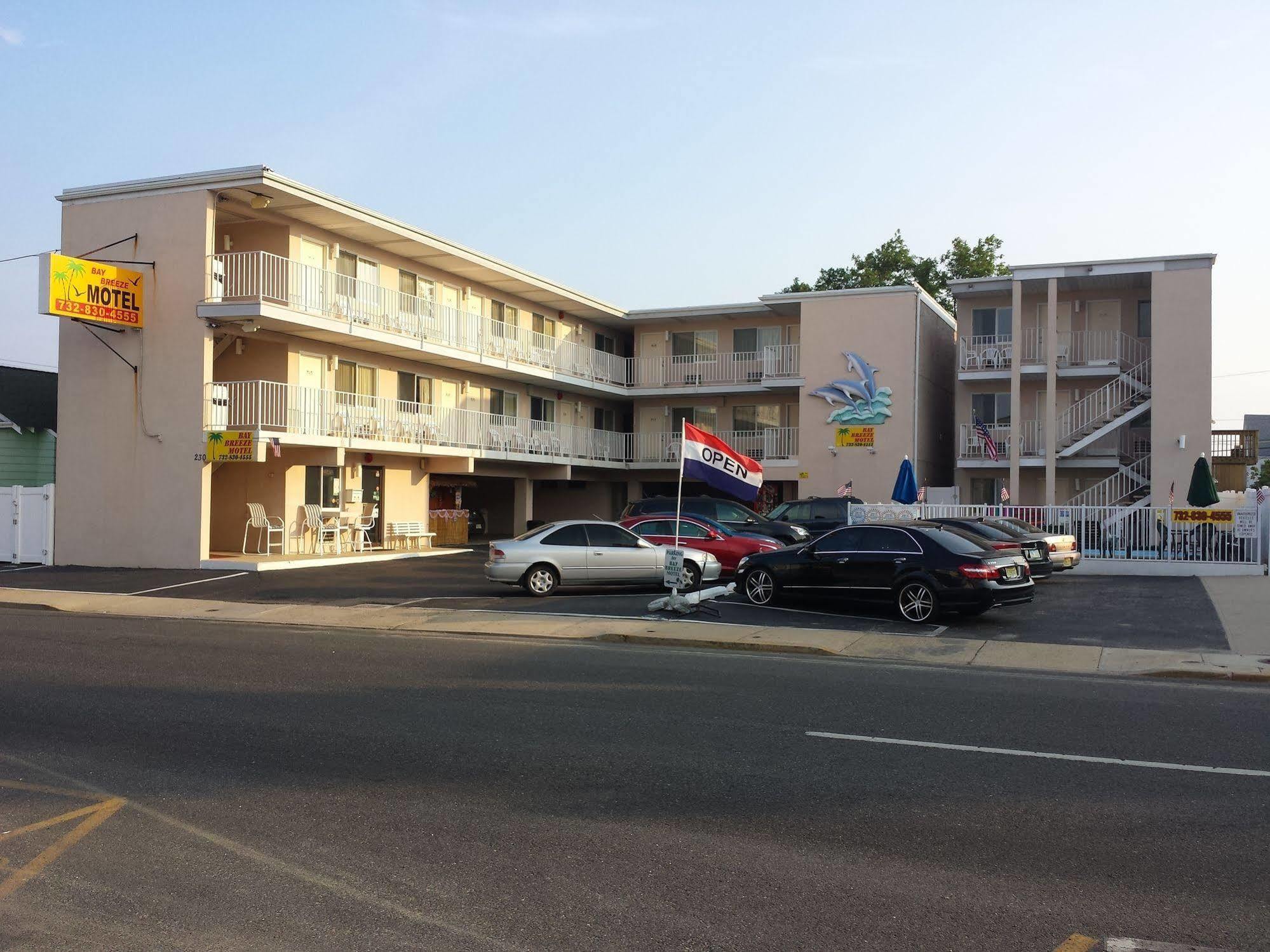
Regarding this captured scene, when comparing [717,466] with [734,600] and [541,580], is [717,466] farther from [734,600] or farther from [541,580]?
[541,580]

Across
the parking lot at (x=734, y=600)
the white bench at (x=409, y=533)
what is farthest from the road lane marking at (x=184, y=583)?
the white bench at (x=409, y=533)

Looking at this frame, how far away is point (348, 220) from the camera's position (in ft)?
91.5

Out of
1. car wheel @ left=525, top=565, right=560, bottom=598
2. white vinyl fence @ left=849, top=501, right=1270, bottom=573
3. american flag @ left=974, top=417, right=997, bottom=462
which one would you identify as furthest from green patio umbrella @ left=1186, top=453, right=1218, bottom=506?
car wheel @ left=525, top=565, right=560, bottom=598

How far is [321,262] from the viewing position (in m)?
28.9

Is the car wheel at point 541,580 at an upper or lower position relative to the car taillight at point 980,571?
lower

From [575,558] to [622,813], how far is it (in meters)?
13.8

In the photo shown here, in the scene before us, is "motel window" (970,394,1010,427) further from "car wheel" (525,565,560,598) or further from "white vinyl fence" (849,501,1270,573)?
"car wheel" (525,565,560,598)

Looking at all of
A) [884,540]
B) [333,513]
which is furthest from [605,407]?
[884,540]

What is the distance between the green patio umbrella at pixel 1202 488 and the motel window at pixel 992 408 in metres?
9.13

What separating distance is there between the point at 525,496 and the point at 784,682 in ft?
90.4

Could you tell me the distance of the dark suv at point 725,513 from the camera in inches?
997

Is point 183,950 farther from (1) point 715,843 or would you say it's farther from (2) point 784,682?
(2) point 784,682

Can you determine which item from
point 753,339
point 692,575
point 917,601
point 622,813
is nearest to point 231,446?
point 692,575

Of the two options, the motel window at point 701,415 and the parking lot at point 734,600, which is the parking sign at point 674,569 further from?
the motel window at point 701,415
